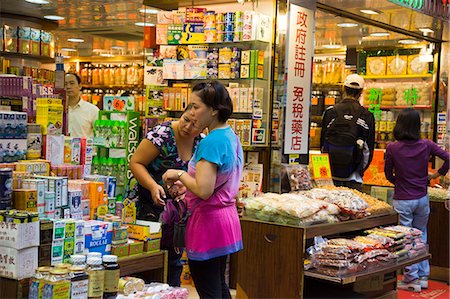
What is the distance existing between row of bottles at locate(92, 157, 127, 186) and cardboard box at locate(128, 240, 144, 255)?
4.61 ft

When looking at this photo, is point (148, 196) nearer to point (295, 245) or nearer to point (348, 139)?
point (295, 245)

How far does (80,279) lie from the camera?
2.74m

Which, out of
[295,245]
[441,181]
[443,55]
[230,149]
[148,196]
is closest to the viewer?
[230,149]

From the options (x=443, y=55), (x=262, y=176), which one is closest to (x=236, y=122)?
(x=262, y=176)

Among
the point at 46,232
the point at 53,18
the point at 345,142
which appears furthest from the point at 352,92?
the point at 53,18

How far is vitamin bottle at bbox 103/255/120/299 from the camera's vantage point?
288 cm

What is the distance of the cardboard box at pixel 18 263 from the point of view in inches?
106

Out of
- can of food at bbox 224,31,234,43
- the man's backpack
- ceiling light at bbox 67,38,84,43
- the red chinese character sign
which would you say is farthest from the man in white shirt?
ceiling light at bbox 67,38,84,43

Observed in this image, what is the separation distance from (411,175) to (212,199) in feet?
11.4

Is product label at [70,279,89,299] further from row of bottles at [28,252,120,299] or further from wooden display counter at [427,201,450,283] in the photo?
wooden display counter at [427,201,450,283]

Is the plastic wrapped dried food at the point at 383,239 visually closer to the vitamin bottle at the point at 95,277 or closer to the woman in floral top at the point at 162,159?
the woman in floral top at the point at 162,159

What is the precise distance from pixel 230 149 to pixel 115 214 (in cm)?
71

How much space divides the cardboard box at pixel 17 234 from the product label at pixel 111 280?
356 mm

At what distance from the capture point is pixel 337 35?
8812 mm
